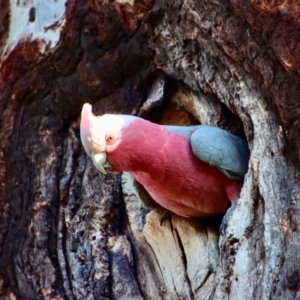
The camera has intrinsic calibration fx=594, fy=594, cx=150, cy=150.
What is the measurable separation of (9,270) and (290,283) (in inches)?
59.1

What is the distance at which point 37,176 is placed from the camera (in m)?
2.97

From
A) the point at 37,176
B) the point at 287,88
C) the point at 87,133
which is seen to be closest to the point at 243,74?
the point at 287,88

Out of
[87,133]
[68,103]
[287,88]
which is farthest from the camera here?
[68,103]

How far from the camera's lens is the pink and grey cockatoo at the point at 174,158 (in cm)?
236

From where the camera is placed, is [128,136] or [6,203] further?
[6,203]

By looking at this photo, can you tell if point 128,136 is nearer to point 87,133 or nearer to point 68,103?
point 87,133

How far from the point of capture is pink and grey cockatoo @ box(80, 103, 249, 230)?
2.36m

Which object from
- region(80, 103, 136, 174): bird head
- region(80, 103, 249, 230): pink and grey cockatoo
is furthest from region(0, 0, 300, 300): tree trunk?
region(80, 103, 136, 174): bird head

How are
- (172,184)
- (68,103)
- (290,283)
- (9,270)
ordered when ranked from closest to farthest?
(290,283) → (172,184) → (9,270) → (68,103)

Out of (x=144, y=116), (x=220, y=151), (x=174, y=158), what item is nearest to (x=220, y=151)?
(x=220, y=151)

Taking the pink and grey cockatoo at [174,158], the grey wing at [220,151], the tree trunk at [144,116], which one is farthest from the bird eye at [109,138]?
the tree trunk at [144,116]

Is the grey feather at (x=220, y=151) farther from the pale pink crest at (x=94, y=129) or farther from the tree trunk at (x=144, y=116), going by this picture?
the pale pink crest at (x=94, y=129)

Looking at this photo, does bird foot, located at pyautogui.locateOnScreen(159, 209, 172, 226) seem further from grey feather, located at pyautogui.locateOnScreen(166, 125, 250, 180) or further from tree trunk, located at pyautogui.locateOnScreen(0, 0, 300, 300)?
grey feather, located at pyautogui.locateOnScreen(166, 125, 250, 180)

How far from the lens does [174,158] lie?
2482mm
